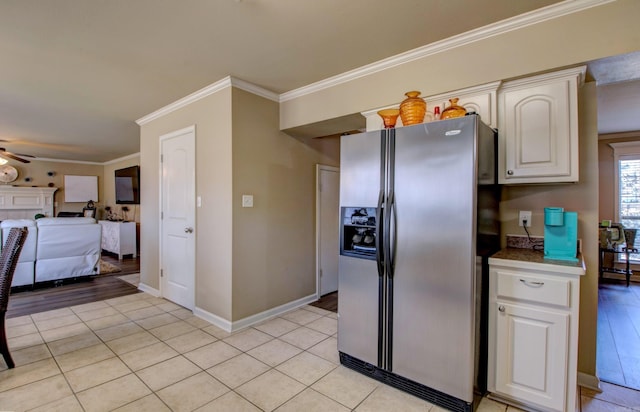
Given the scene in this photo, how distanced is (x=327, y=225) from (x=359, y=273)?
6.01 feet

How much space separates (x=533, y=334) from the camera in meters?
1.77

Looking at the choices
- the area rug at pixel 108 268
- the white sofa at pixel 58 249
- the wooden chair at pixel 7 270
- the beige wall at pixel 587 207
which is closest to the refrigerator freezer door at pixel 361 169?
the beige wall at pixel 587 207

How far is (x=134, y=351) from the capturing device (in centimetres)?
252

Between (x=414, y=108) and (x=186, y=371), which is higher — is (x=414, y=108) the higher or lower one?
the higher one

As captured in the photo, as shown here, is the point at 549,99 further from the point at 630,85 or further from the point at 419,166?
the point at 630,85

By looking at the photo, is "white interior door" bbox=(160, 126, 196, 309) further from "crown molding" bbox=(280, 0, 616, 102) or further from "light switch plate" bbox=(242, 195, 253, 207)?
"crown molding" bbox=(280, 0, 616, 102)

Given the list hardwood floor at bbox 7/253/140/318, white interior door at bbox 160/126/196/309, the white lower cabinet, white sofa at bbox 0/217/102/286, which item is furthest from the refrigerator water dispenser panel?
white sofa at bbox 0/217/102/286

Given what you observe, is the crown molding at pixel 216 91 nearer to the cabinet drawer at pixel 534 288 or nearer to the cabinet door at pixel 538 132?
the cabinet door at pixel 538 132

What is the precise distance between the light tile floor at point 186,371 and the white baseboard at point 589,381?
57mm

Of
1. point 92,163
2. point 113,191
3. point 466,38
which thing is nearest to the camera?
point 466,38

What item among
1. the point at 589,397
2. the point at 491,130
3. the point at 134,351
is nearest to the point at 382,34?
the point at 491,130

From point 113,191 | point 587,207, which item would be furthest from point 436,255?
point 113,191

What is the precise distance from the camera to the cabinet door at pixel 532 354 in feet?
5.56

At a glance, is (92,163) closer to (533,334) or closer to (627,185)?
(533,334)
